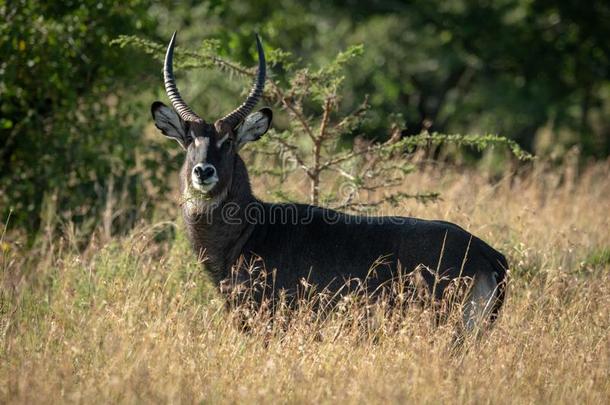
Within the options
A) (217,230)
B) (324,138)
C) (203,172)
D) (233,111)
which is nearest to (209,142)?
(203,172)

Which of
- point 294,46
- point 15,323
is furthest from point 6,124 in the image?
point 294,46

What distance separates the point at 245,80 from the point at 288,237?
9.11ft

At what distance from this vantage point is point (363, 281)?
7.12m

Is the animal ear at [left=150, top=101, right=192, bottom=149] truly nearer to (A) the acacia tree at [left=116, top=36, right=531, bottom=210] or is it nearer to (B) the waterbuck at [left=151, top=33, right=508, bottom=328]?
(B) the waterbuck at [left=151, top=33, right=508, bottom=328]

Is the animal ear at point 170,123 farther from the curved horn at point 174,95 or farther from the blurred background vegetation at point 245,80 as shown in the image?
the blurred background vegetation at point 245,80

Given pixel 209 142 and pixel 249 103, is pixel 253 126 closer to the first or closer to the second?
pixel 249 103

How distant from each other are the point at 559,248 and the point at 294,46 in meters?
11.5

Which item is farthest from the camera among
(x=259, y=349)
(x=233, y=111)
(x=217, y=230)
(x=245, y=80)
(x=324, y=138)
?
(x=245, y=80)

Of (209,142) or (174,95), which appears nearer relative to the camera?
(209,142)

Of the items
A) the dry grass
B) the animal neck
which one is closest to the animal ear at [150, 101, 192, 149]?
the animal neck

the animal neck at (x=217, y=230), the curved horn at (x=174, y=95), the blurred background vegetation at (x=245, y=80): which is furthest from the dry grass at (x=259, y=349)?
the blurred background vegetation at (x=245, y=80)

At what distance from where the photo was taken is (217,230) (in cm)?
746

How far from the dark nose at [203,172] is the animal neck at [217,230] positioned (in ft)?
1.21

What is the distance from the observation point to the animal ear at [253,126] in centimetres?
775
